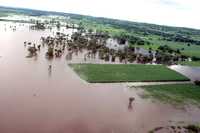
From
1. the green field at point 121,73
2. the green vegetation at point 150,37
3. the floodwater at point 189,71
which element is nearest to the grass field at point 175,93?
the green field at point 121,73

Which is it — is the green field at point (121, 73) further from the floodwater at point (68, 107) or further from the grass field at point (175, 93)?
the grass field at point (175, 93)

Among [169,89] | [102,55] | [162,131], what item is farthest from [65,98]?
[102,55]

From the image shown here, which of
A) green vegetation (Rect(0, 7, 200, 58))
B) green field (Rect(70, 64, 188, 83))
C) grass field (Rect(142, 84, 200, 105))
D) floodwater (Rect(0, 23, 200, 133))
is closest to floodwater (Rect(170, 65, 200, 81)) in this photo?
green field (Rect(70, 64, 188, 83))

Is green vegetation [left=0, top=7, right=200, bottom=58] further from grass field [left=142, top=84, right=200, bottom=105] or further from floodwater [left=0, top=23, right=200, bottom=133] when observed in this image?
floodwater [left=0, top=23, right=200, bottom=133]

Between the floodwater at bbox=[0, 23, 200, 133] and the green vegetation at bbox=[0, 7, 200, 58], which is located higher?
the green vegetation at bbox=[0, 7, 200, 58]

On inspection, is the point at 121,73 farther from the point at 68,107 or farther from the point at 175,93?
the point at 68,107
